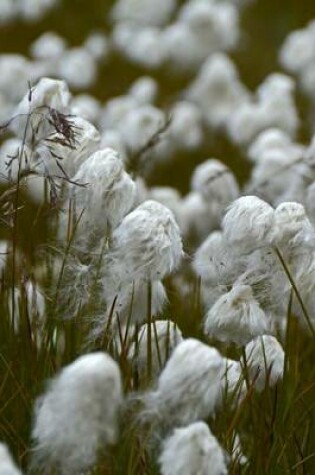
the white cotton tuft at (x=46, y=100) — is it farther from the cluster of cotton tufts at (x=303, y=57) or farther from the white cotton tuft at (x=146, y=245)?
the cluster of cotton tufts at (x=303, y=57)

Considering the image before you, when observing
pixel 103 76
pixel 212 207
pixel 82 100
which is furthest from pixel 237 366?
pixel 103 76

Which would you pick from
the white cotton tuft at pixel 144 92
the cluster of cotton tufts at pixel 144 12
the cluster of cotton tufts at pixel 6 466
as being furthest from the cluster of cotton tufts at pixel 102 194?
the cluster of cotton tufts at pixel 144 12

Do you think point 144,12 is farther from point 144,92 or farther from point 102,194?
point 102,194

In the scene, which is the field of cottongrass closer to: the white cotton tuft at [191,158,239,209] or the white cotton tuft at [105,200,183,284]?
the white cotton tuft at [105,200,183,284]

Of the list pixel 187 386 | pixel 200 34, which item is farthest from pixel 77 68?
pixel 187 386

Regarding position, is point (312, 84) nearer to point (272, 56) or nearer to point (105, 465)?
point (272, 56)
